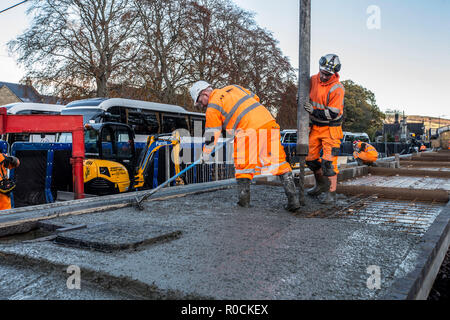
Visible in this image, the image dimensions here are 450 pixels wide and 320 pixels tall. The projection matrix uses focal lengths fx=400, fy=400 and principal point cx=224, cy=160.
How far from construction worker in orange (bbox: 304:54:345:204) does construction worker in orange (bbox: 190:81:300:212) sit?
29.0 inches

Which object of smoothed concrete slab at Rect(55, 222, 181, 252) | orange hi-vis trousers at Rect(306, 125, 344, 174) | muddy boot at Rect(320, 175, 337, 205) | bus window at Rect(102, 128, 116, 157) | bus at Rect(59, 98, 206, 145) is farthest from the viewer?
bus at Rect(59, 98, 206, 145)

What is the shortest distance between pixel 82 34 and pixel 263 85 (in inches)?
505

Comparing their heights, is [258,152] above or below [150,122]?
below

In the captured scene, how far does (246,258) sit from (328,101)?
10.6 ft

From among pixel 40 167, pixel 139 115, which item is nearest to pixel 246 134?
pixel 40 167

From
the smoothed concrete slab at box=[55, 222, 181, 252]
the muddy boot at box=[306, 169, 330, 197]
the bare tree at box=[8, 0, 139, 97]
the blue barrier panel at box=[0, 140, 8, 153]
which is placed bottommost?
the smoothed concrete slab at box=[55, 222, 181, 252]

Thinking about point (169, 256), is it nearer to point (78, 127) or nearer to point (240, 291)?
point (240, 291)

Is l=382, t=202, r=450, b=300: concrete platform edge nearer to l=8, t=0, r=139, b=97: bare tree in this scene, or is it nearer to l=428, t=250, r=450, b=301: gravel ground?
l=428, t=250, r=450, b=301: gravel ground

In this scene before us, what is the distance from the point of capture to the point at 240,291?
2125mm

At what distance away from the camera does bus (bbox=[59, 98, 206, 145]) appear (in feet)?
47.5

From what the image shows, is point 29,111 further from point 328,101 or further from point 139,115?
point 328,101

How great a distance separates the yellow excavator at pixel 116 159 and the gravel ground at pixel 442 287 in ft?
18.1

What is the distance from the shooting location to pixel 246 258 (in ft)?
8.85

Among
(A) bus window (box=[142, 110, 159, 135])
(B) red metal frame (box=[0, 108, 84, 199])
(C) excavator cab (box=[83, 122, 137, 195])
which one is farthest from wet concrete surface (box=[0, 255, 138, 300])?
(A) bus window (box=[142, 110, 159, 135])
